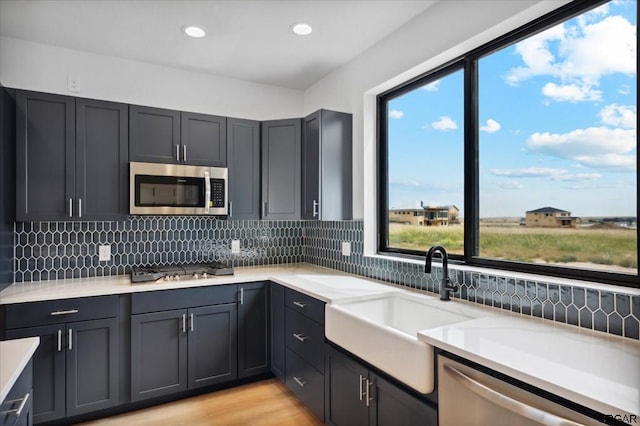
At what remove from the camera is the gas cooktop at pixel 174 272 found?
276cm

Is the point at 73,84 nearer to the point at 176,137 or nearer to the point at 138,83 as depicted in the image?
the point at 138,83

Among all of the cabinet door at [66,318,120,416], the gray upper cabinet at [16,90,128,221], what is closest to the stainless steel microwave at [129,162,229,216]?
the gray upper cabinet at [16,90,128,221]

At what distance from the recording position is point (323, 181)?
9.95ft

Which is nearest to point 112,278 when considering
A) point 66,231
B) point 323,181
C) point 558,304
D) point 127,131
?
point 66,231

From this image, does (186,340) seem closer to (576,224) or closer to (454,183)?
(454,183)

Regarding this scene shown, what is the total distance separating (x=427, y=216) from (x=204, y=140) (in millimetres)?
1889

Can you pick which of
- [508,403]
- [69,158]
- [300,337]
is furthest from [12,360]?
[69,158]

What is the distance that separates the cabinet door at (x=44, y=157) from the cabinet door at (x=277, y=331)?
61.8 inches

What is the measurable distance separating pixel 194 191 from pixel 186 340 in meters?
1.14

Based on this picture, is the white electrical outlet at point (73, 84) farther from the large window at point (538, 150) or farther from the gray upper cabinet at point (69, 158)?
the large window at point (538, 150)

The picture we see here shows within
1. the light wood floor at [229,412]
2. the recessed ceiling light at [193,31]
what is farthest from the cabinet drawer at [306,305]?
the recessed ceiling light at [193,31]

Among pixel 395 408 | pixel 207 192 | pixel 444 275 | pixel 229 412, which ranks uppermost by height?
pixel 207 192

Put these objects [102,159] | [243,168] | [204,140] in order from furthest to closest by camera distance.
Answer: [243,168] → [204,140] → [102,159]

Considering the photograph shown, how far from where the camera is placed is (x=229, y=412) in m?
2.62
